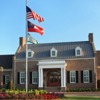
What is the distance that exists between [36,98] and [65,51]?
73.8 ft

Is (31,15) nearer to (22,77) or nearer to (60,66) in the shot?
(60,66)

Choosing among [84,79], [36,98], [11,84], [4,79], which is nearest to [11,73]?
[4,79]

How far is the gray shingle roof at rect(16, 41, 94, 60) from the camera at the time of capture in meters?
45.8

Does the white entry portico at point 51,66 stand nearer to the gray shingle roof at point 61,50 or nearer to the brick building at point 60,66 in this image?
the brick building at point 60,66

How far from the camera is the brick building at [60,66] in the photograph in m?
44.4

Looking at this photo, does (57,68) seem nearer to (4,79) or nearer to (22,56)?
(22,56)

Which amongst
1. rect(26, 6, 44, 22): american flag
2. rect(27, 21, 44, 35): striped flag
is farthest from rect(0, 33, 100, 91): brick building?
rect(26, 6, 44, 22): american flag

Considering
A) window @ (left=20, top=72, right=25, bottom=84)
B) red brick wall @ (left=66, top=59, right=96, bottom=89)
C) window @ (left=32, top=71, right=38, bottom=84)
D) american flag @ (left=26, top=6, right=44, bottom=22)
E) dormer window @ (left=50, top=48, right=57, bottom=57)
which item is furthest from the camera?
window @ (left=20, top=72, right=25, bottom=84)

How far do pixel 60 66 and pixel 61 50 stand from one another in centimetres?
346

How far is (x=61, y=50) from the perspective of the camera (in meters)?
47.0

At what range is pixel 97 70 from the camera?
150ft

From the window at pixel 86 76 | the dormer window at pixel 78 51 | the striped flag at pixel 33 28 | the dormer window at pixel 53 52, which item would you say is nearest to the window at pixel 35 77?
the dormer window at pixel 53 52

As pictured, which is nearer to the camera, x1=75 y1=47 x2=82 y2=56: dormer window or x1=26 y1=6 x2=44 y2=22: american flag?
x1=26 y1=6 x2=44 y2=22: american flag

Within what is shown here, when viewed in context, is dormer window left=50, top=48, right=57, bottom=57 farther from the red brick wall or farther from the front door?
the front door
